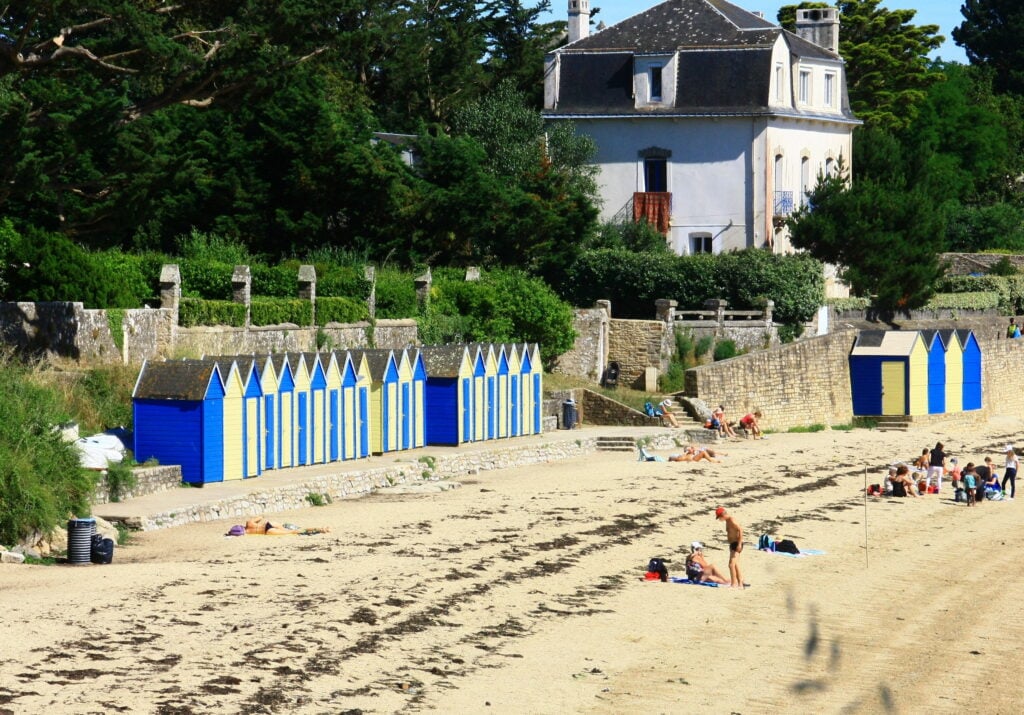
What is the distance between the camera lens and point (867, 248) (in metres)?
47.5

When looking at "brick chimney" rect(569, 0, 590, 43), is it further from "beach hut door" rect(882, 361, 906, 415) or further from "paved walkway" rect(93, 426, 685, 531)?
"paved walkway" rect(93, 426, 685, 531)

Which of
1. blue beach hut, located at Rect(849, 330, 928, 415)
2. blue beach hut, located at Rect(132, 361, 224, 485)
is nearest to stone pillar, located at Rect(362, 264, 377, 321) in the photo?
blue beach hut, located at Rect(132, 361, 224, 485)

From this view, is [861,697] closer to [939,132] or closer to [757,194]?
[757,194]

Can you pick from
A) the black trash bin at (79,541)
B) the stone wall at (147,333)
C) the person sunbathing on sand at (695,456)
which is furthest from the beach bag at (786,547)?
the stone wall at (147,333)

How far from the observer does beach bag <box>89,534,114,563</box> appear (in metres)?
20.7

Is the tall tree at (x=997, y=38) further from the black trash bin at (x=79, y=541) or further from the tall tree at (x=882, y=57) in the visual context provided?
the black trash bin at (x=79, y=541)

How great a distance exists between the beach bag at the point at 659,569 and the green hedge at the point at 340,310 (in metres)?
14.5

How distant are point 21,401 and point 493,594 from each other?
8308 mm

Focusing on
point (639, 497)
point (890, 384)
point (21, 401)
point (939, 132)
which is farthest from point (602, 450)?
point (939, 132)

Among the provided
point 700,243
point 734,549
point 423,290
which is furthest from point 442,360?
point 700,243

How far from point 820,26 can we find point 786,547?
115 ft

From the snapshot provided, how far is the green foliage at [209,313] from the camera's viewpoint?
3142 centimetres

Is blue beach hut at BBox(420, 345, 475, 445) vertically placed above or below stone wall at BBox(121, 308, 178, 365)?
below

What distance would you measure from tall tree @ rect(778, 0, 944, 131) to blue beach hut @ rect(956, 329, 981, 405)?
66.6ft
